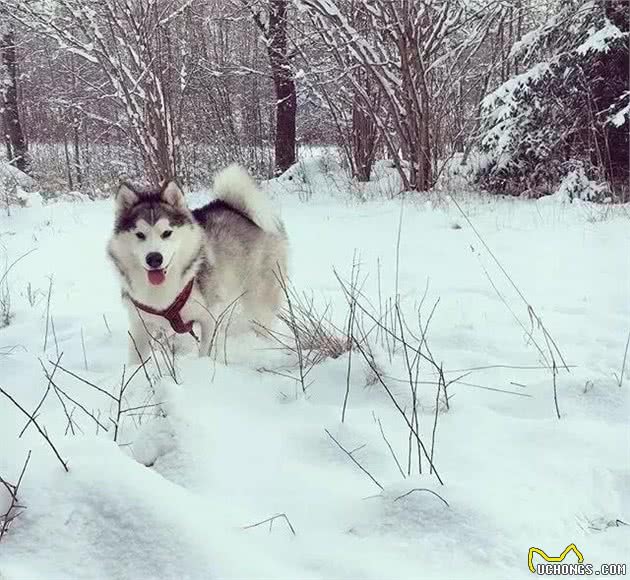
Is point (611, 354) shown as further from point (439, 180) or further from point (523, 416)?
point (439, 180)

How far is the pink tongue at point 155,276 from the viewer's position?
278cm

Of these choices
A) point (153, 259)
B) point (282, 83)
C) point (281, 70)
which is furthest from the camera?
point (282, 83)

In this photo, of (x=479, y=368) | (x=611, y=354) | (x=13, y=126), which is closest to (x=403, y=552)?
(x=479, y=368)

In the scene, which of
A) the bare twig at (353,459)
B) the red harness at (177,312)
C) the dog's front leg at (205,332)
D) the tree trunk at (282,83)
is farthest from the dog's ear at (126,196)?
the tree trunk at (282,83)

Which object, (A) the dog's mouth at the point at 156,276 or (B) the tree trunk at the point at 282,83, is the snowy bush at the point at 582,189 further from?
(B) the tree trunk at the point at 282,83

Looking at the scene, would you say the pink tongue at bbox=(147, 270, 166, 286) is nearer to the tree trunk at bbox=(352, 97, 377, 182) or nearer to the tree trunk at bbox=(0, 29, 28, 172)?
the tree trunk at bbox=(352, 97, 377, 182)

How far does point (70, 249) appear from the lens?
5898 mm

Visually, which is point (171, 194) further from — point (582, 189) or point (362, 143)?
point (362, 143)

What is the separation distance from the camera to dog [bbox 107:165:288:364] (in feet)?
9.19

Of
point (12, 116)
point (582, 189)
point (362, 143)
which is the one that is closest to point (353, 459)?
point (582, 189)

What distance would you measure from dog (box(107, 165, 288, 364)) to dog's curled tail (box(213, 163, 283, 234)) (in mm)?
150

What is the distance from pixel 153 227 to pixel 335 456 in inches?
65.7

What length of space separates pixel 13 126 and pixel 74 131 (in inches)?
166

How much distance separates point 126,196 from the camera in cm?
293
